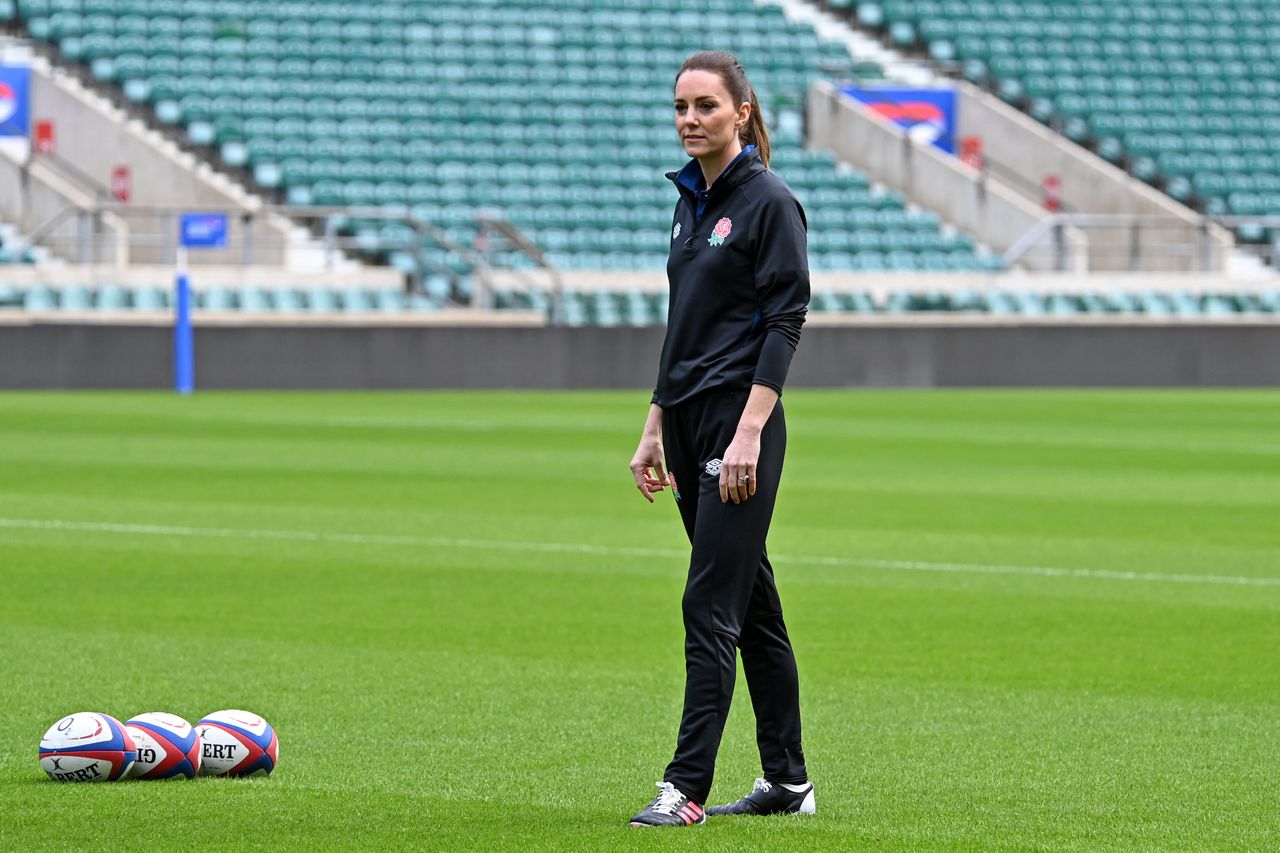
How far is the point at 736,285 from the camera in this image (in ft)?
17.7

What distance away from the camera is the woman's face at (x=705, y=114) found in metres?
5.35

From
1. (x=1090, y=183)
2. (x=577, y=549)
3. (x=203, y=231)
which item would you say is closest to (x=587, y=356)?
(x=203, y=231)

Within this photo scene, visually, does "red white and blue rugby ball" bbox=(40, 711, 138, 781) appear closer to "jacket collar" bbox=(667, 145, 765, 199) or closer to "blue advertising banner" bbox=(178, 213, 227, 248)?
"jacket collar" bbox=(667, 145, 765, 199)

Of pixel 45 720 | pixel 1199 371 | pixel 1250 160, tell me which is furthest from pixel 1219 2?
pixel 45 720

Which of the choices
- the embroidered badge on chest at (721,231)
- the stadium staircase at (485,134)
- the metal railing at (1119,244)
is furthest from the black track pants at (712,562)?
the metal railing at (1119,244)

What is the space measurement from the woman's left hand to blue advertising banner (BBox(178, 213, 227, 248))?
80.9 feet

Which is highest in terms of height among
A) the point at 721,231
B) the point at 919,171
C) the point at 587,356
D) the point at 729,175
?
the point at 729,175

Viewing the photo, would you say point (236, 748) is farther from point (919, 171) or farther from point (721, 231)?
point (919, 171)

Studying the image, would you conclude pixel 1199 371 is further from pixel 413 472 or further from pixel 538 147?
pixel 413 472

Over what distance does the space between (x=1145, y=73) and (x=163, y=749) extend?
3870 centimetres

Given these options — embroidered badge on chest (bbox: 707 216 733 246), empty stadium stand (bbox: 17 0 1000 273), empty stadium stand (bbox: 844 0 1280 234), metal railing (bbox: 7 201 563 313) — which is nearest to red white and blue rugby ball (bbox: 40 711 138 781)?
embroidered badge on chest (bbox: 707 216 733 246)

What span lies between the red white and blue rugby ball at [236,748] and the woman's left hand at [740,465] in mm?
1711

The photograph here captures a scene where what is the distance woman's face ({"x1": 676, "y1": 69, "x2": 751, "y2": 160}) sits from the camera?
5.35m

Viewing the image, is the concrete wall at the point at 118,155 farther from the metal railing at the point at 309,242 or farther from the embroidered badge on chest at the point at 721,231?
the embroidered badge on chest at the point at 721,231
